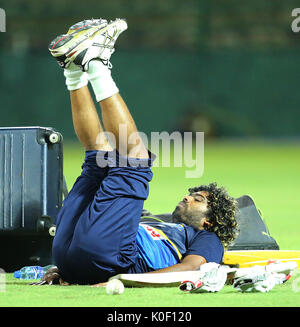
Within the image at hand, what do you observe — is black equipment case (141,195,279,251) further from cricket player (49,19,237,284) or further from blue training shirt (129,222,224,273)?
cricket player (49,19,237,284)

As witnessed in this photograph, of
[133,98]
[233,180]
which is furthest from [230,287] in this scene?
[133,98]

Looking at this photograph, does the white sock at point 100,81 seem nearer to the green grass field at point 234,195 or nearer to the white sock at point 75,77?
the white sock at point 75,77

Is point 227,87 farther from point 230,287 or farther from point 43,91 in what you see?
point 230,287

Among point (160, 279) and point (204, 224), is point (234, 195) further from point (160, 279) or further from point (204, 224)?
point (160, 279)

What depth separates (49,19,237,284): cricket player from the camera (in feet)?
15.0

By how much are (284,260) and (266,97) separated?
17001 mm

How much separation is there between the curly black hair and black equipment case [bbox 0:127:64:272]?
1.01 m

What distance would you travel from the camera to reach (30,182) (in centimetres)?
525

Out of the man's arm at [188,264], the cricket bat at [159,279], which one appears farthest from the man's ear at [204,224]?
the cricket bat at [159,279]

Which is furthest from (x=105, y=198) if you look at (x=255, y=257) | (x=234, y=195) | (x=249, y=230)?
(x=234, y=195)

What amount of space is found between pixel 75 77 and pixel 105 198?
719mm

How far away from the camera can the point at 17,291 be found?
14.8 ft

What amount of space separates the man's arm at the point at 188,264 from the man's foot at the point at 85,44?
1.23 meters

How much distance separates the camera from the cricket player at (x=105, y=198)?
15.0ft
